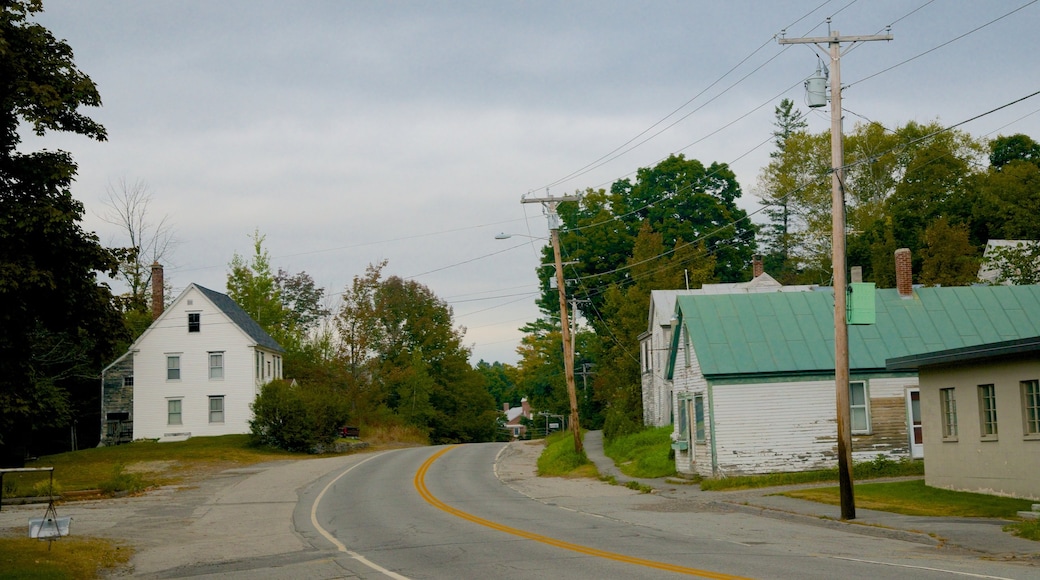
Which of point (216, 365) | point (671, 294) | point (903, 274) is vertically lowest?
point (216, 365)

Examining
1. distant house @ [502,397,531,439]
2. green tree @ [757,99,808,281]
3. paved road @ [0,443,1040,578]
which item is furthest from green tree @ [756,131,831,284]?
distant house @ [502,397,531,439]

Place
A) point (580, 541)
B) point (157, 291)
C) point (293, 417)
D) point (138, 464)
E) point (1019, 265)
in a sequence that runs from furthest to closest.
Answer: point (157, 291)
point (293, 417)
point (138, 464)
point (1019, 265)
point (580, 541)

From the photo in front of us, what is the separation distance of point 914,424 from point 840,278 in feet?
39.6

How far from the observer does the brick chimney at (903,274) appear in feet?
115

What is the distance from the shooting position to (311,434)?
172 ft

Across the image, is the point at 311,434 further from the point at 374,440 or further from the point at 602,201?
the point at 602,201

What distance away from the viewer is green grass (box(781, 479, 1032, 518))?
815 inches

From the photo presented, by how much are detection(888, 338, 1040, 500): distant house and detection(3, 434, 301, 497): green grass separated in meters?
26.2

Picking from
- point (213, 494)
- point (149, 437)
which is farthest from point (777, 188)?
point (213, 494)

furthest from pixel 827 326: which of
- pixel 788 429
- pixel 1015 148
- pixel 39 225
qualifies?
pixel 1015 148

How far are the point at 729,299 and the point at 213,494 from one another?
1893 cm

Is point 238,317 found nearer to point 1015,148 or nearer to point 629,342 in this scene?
point 629,342

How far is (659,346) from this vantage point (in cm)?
5212

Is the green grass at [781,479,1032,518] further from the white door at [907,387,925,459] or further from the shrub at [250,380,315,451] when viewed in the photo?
the shrub at [250,380,315,451]
